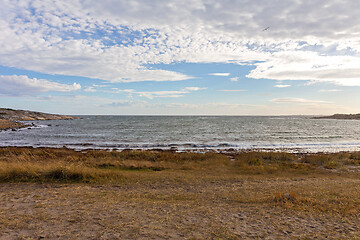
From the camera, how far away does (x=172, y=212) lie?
6914 mm

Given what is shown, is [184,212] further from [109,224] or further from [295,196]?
[295,196]

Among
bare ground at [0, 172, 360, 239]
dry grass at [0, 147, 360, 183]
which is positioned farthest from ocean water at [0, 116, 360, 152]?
bare ground at [0, 172, 360, 239]

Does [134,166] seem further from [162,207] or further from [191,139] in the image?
[191,139]

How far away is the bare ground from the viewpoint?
5461 mm

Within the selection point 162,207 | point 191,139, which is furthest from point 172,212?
point 191,139

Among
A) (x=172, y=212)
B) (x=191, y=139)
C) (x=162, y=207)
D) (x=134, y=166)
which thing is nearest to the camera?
(x=172, y=212)

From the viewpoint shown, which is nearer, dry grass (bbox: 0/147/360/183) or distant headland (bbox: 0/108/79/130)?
dry grass (bbox: 0/147/360/183)

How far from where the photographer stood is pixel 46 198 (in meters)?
8.04

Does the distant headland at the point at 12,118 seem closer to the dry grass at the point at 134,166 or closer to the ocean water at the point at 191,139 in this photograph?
Answer: the ocean water at the point at 191,139

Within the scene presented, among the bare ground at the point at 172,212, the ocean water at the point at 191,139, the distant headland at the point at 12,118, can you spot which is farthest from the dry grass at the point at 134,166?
the distant headland at the point at 12,118

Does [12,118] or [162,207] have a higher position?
[12,118]

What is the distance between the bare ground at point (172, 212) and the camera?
5.46 metres

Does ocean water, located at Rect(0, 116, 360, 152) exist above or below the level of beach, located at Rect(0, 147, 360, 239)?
below

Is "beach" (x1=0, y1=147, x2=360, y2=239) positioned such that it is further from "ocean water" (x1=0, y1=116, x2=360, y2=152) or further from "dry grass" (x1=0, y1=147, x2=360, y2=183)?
"ocean water" (x1=0, y1=116, x2=360, y2=152)
